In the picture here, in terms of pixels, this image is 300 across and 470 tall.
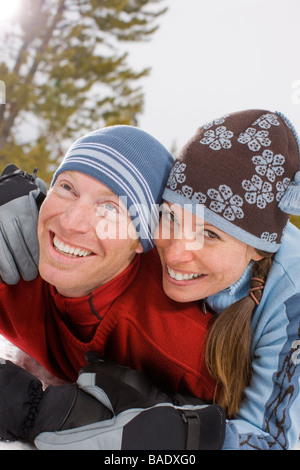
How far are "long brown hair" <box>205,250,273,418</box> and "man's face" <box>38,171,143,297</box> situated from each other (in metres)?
0.39

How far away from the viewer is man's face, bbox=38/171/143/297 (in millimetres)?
1449

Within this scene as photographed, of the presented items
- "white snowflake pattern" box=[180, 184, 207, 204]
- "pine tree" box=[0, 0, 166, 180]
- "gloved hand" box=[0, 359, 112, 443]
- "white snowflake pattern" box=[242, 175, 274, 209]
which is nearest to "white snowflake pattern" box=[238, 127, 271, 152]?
"white snowflake pattern" box=[242, 175, 274, 209]

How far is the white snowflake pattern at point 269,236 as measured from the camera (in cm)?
147

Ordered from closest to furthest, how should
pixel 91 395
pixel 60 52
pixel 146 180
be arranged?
pixel 91 395 → pixel 146 180 → pixel 60 52

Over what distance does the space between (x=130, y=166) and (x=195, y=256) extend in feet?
1.17

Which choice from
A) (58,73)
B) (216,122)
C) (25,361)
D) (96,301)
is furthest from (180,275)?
(58,73)

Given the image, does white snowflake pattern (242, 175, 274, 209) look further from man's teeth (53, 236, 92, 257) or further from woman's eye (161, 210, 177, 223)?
man's teeth (53, 236, 92, 257)

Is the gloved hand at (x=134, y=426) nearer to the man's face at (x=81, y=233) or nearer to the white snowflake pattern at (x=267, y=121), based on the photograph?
the man's face at (x=81, y=233)

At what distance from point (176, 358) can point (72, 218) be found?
56 cm

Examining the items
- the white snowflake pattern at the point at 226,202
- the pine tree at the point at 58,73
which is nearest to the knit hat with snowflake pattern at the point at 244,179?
the white snowflake pattern at the point at 226,202

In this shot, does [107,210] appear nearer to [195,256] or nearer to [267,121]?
[195,256]

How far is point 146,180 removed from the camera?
1.54 m
